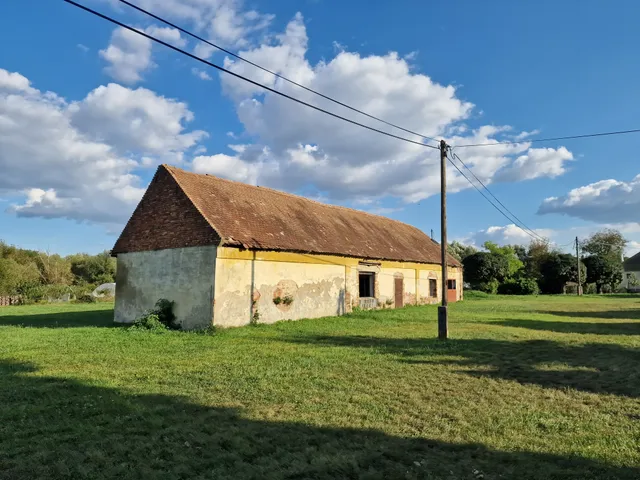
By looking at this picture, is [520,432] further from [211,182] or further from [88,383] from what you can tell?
[211,182]

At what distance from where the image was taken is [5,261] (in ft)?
134

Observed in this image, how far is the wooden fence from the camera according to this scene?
36.9 metres

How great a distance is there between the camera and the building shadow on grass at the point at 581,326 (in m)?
15.2

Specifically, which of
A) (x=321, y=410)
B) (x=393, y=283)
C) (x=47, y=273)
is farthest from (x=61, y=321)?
(x=47, y=273)

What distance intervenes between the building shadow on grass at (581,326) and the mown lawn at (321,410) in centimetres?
378

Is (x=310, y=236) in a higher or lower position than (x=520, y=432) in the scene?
higher

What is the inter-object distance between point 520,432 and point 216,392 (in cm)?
443

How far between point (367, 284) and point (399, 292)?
259 centimetres

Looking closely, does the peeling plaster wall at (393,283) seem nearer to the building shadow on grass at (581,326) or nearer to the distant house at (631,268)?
the building shadow on grass at (581,326)

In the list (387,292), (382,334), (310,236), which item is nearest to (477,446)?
(382,334)

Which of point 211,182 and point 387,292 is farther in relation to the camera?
point 387,292

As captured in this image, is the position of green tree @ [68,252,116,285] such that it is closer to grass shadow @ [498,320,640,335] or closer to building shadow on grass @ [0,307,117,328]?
building shadow on grass @ [0,307,117,328]

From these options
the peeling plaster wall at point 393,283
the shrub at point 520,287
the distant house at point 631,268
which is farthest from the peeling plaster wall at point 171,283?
the distant house at point 631,268

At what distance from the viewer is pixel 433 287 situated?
1192 inches
